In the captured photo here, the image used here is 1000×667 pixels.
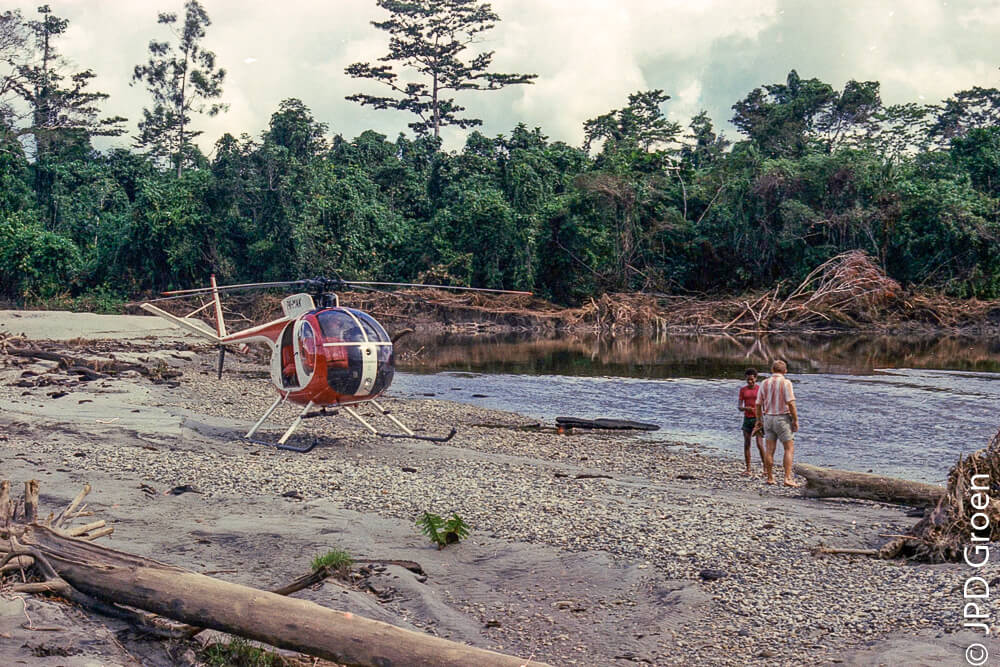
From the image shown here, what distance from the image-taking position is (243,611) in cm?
449

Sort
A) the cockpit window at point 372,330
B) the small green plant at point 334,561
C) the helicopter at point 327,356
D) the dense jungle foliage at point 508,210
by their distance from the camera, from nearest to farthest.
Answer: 1. the small green plant at point 334,561
2. the helicopter at point 327,356
3. the cockpit window at point 372,330
4. the dense jungle foliage at point 508,210

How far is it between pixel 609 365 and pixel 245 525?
1989 centimetres

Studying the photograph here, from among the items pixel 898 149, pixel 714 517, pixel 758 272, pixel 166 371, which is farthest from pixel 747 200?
pixel 714 517

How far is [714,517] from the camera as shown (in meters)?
8.30

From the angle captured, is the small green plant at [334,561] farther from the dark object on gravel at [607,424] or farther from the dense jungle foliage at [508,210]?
the dense jungle foliage at [508,210]

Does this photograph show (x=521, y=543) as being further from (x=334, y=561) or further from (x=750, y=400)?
(x=750, y=400)

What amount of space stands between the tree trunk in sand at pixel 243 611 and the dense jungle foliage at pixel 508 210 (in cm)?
3789

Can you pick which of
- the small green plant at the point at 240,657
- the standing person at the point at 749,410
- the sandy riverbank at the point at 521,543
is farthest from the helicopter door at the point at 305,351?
the small green plant at the point at 240,657

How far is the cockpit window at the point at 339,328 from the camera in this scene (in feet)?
40.8

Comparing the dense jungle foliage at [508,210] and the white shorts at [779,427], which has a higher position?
the dense jungle foliage at [508,210]

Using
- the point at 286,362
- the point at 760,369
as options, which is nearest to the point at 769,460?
the point at 286,362

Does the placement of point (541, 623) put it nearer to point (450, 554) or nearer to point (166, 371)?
point (450, 554)

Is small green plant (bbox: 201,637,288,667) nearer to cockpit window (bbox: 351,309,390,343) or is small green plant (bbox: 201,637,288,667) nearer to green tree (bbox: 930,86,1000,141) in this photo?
cockpit window (bbox: 351,309,390,343)

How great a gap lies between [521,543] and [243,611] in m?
3.36
